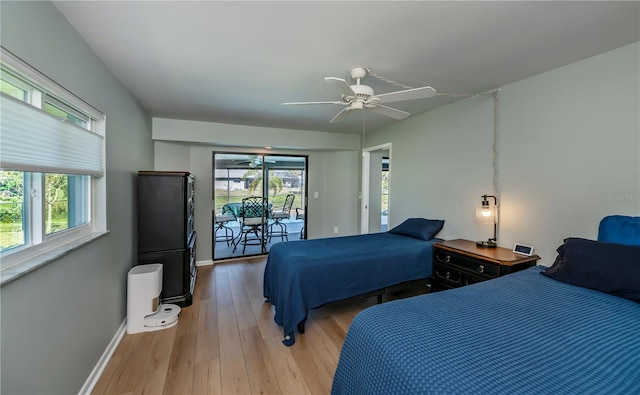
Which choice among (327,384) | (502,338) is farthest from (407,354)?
(327,384)

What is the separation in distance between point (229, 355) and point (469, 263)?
234 cm

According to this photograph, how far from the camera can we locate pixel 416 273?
2.92 metres

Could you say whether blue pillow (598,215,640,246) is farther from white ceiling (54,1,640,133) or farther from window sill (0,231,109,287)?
window sill (0,231,109,287)

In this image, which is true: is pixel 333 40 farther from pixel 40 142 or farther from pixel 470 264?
pixel 470 264

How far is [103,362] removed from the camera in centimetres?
198

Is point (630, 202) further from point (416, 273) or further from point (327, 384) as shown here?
point (327, 384)

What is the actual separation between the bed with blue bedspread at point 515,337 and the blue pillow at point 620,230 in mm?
23

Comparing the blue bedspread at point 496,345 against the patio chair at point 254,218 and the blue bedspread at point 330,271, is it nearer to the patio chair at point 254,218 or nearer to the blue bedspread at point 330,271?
the blue bedspread at point 330,271

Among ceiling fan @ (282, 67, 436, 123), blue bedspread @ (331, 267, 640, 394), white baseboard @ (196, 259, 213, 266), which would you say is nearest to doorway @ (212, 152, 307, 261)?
white baseboard @ (196, 259, 213, 266)

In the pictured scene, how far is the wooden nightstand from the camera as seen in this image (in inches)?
89.9

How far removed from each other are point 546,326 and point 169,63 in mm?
3099

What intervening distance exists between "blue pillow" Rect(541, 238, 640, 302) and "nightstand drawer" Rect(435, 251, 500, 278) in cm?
43

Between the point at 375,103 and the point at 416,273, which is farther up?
the point at 375,103

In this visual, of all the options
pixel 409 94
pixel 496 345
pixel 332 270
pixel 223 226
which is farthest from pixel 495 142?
pixel 223 226
